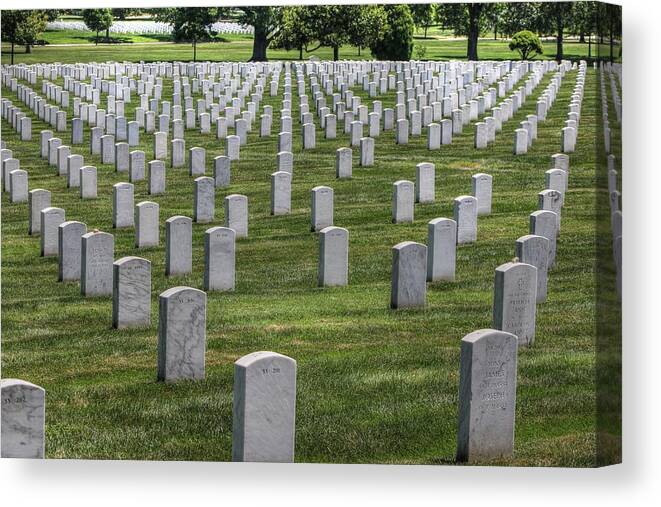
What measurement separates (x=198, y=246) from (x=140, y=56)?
113 inches

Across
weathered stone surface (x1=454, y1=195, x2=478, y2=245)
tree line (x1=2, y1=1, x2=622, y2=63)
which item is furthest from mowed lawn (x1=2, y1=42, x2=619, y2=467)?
tree line (x1=2, y1=1, x2=622, y2=63)

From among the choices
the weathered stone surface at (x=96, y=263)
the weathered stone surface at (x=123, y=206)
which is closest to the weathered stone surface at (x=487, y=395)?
the weathered stone surface at (x=96, y=263)

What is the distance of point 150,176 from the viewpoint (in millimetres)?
20656

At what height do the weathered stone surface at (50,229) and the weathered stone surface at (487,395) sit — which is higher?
the weathered stone surface at (50,229)

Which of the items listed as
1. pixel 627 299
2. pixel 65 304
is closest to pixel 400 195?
pixel 65 304

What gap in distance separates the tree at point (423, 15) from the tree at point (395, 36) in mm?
53

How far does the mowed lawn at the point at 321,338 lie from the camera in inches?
485

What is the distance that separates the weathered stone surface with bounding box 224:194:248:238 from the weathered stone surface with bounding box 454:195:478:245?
275 cm

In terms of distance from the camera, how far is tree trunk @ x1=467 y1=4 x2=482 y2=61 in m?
13.8

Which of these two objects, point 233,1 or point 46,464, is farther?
point 233,1

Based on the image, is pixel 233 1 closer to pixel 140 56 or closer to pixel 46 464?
pixel 140 56

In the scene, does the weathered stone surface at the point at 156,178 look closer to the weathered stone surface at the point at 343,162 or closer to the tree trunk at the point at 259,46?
the weathered stone surface at the point at 343,162

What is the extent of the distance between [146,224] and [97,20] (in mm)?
3850

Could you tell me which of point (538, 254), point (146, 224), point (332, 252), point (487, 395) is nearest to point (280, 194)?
point (146, 224)
